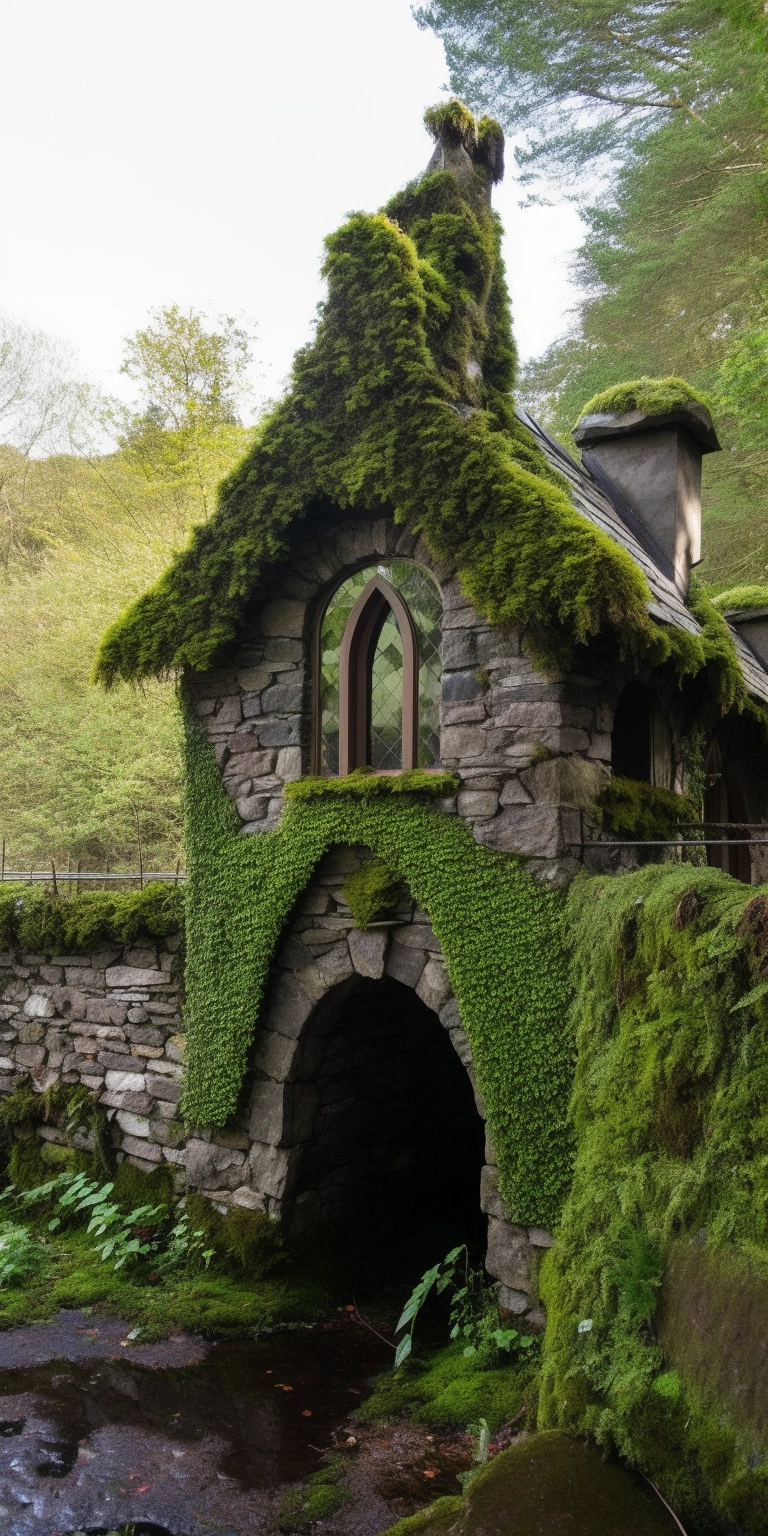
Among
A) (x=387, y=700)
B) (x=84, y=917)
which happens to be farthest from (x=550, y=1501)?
(x=84, y=917)

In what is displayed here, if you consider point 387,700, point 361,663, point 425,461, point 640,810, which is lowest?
point 640,810

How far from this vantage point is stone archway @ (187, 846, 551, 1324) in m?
5.91

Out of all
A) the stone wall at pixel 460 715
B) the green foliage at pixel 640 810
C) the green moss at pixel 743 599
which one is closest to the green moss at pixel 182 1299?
the stone wall at pixel 460 715

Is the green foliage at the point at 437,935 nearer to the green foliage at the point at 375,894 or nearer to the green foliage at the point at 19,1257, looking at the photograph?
the green foliage at the point at 375,894

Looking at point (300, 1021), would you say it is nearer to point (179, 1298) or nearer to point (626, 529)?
point (179, 1298)

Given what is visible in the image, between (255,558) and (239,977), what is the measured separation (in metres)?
2.67

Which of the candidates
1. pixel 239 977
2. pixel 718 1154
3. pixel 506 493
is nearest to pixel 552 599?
pixel 506 493

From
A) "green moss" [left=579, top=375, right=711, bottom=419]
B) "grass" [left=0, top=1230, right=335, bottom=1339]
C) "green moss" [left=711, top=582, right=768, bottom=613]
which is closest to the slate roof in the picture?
"green moss" [left=579, top=375, right=711, bottom=419]

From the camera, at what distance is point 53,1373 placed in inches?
213

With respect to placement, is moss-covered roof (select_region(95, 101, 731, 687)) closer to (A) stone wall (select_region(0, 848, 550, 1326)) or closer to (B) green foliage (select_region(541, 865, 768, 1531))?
(B) green foliage (select_region(541, 865, 768, 1531))

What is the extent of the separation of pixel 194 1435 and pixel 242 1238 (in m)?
1.61

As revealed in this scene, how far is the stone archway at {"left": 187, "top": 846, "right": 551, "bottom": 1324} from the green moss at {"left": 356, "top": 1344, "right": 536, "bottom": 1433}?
1.37m

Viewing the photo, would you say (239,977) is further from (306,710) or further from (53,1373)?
(53,1373)

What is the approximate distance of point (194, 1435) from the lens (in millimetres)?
4828
